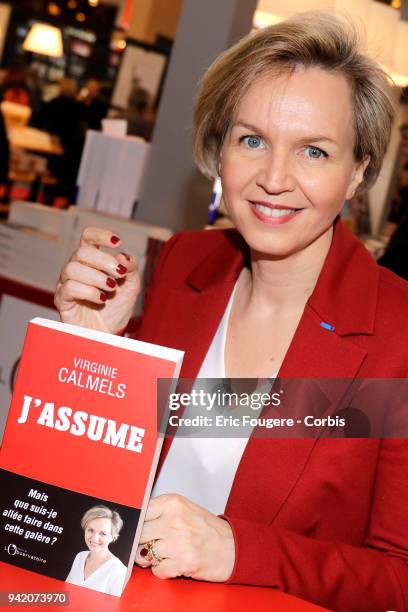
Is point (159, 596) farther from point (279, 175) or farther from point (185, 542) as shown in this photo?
point (279, 175)

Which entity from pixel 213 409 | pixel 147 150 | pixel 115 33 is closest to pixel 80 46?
pixel 115 33

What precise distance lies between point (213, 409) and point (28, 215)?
1.96m

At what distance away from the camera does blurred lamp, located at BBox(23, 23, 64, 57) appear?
11578 millimetres

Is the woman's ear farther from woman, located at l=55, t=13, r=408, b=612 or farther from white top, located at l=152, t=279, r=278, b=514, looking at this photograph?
white top, located at l=152, t=279, r=278, b=514

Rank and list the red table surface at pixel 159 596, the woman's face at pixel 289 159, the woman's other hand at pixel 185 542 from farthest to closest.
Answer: the woman's face at pixel 289 159 → the woman's other hand at pixel 185 542 → the red table surface at pixel 159 596

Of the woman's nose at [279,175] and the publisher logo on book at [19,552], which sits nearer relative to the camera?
the publisher logo on book at [19,552]

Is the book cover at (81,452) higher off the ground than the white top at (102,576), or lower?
higher

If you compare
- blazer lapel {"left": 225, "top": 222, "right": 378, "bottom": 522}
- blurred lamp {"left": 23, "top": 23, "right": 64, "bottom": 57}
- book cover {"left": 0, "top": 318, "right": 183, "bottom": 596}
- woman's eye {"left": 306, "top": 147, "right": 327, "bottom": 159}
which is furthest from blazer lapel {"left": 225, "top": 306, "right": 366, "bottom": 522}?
blurred lamp {"left": 23, "top": 23, "right": 64, "bottom": 57}

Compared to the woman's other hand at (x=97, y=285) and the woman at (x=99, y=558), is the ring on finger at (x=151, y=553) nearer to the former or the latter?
the woman at (x=99, y=558)

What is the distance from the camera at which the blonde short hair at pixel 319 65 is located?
1.64m

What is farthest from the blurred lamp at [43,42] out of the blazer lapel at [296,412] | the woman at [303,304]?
the blazer lapel at [296,412]

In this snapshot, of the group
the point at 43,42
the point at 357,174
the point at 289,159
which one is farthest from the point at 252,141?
the point at 43,42

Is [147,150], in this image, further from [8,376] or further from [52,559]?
[52,559]

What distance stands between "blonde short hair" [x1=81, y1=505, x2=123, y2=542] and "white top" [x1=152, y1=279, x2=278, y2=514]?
548mm
